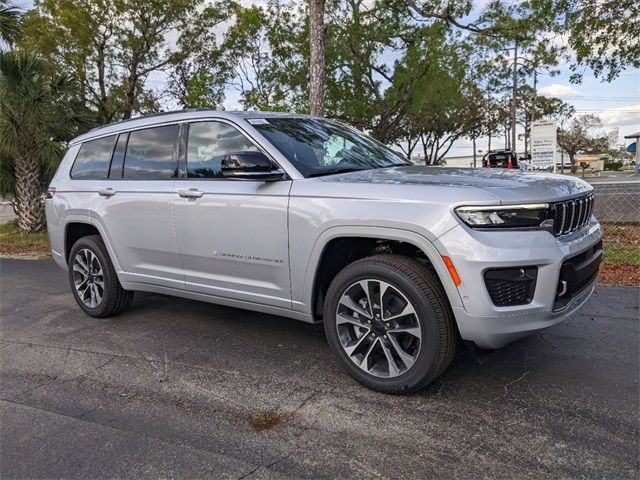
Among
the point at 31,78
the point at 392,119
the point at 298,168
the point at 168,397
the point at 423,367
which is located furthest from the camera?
the point at 392,119

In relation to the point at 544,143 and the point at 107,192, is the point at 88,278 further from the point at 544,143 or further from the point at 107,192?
the point at 544,143

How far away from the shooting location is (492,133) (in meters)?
45.6

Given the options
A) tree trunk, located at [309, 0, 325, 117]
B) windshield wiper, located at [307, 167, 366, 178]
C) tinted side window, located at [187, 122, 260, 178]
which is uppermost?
tree trunk, located at [309, 0, 325, 117]

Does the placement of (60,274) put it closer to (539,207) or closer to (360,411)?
(360,411)

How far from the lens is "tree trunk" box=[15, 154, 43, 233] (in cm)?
1323

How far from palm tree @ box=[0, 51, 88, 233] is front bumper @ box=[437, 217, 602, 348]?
39.3 feet

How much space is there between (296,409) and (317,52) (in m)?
7.47

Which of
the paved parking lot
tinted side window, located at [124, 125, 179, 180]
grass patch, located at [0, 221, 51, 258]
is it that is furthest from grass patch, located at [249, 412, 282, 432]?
grass patch, located at [0, 221, 51, 258]

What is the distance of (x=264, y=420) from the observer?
10.1ft

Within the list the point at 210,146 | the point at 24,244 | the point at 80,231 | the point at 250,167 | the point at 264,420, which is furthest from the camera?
the point at 24,244

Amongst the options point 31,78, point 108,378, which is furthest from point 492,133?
point 108,378

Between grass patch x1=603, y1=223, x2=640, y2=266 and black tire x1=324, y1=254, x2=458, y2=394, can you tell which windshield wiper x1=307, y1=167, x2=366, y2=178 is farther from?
grass patch x1=603, y1=223, x2=640, y2=266

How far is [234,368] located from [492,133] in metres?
45.7

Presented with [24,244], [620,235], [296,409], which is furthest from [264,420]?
[24,244]
